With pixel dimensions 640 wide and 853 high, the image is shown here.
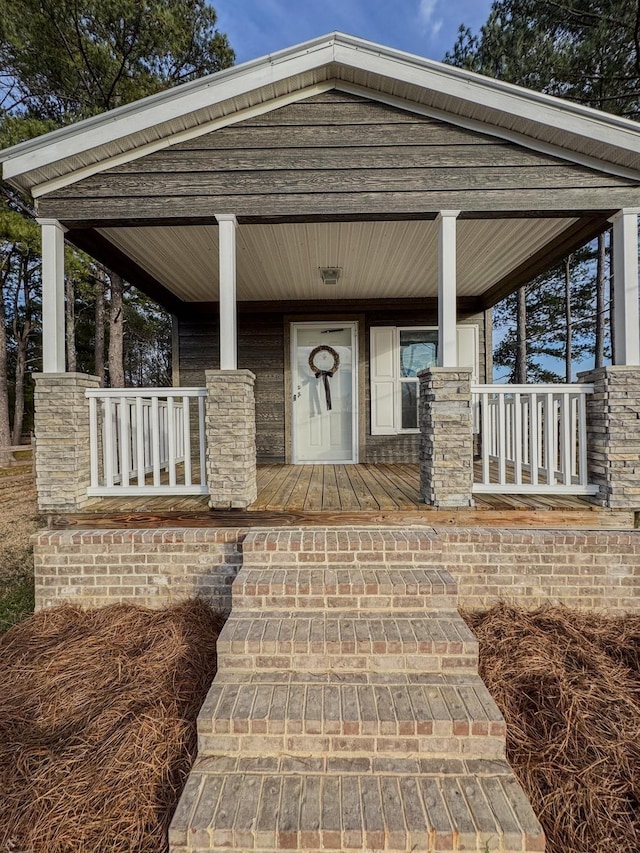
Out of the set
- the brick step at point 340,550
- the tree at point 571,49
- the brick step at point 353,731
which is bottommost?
the brick step at point 353,731

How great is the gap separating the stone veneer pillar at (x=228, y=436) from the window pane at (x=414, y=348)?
3.03 m

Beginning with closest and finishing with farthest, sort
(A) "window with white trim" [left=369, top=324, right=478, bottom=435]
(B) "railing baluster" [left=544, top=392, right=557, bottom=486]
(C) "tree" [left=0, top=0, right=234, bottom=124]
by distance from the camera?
(B) "railing baluster" [left=544, top=392, right=557, bottom=486]
(A) "window with white trim" [left=369, top=324, right=478, bottom=435]
(C) "tree" [left=0, top=0, right=234, bottom=124]

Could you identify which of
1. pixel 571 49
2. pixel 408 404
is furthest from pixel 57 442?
pixel 571 49

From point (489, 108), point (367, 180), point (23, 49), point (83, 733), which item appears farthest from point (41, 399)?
point (23, 49)

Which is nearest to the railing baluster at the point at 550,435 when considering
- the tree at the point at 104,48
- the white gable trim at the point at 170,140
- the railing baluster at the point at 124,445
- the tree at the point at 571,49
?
the white gable trim at the point at 170,140

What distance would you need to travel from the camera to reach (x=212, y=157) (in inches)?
120

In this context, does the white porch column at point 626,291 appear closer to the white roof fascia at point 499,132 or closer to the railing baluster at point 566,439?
the white roof fascia at point 499,132

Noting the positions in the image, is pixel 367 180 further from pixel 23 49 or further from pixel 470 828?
pixel 23 49

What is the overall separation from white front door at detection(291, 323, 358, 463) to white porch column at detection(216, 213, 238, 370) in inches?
97.4

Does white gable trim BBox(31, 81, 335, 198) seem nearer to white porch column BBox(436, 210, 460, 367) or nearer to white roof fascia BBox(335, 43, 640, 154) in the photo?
white roof fascia BBox(335, 43, 640, 154)

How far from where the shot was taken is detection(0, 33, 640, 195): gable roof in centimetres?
283

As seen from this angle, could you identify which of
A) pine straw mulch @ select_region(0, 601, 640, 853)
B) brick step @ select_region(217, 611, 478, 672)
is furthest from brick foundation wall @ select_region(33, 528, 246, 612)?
brick step @ select_region(217, 611, 478, 672)

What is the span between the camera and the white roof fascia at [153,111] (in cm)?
286

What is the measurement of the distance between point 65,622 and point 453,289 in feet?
11.6
